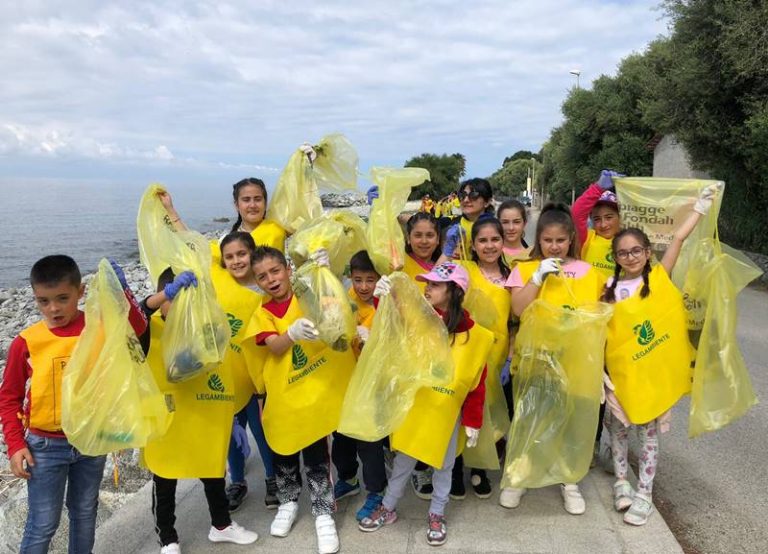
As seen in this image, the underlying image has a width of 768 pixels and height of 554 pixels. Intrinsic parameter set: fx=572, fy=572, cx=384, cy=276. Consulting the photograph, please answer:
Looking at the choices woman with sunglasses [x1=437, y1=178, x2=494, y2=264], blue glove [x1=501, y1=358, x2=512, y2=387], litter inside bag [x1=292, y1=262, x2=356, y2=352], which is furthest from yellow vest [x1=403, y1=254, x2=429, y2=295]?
litter inside bag [x1=292, y1=262, x2=356, y2=352]

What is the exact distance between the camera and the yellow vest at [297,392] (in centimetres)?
278

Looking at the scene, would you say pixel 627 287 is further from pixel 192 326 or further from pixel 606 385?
pixel 192 326

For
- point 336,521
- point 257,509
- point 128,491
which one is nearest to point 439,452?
point 336,521

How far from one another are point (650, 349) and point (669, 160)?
53.1 feet

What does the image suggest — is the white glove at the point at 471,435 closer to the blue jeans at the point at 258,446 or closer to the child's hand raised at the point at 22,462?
the blue jeans at the point at 258,446

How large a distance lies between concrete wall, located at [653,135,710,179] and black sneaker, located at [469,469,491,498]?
1356 cm

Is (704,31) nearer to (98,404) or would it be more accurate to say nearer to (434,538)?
(434,538)

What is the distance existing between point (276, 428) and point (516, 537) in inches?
50.7

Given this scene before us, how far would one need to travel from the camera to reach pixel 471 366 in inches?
110

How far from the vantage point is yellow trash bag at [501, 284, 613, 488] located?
9.41 feet

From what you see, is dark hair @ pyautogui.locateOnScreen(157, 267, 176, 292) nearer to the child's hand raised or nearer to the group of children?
the group of children

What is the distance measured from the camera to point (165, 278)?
9.67 ft

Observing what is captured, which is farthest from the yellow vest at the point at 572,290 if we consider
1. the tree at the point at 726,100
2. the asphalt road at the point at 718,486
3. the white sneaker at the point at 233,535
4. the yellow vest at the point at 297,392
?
the tree at the point at 726,100

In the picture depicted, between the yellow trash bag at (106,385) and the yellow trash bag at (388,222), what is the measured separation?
1.28 metres
